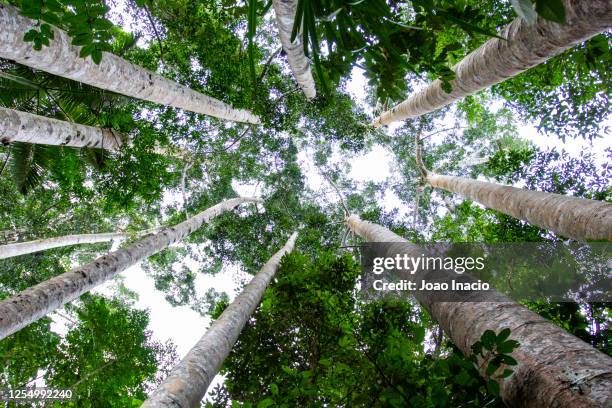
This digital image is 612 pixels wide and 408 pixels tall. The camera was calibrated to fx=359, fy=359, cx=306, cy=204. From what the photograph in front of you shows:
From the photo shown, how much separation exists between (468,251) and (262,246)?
24.2ft

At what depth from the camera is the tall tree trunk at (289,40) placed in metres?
3.04

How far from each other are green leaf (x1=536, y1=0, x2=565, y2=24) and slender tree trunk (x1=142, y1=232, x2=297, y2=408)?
323 cm

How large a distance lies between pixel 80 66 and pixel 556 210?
17.1 feet

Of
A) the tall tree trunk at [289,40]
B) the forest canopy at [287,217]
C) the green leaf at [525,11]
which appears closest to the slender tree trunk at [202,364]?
the forest canopy at [287,217]

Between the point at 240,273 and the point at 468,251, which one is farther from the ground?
the point at 240,273

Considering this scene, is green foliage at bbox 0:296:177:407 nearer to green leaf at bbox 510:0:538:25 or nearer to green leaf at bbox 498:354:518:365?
green leaf at bbox 498:354:518:365

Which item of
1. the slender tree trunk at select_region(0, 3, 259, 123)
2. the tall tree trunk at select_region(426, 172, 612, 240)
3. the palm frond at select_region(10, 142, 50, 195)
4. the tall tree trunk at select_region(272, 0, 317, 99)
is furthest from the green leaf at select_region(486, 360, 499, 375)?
the palm frond at select_region(10, 142, 50, 195)

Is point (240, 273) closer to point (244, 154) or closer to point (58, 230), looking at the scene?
point (244, 154)

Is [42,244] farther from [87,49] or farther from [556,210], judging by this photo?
[556,210]

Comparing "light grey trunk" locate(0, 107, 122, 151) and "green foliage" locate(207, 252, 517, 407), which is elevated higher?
"light grey trunk" locate(0, 107, 122, 151)

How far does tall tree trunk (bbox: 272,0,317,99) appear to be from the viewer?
9.98 feet

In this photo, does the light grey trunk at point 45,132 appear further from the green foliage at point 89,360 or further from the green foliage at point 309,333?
the green foliage at point 309,333

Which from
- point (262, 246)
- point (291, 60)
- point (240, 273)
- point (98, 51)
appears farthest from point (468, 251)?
point (240, 273)

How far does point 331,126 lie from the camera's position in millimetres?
11000
